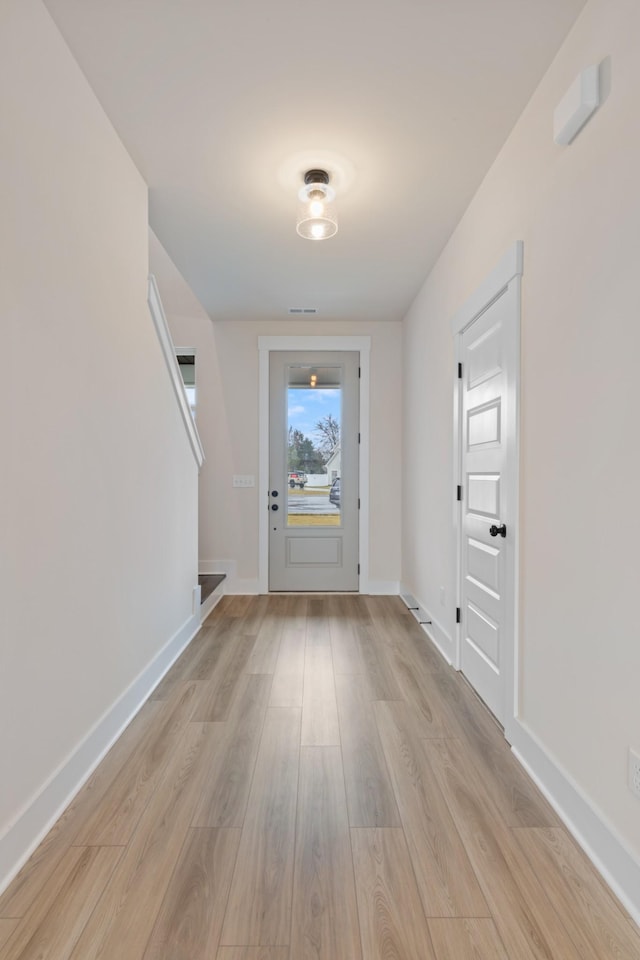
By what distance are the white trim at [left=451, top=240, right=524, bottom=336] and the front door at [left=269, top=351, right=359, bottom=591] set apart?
1.97 metres

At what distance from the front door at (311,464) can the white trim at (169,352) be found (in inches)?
58.8

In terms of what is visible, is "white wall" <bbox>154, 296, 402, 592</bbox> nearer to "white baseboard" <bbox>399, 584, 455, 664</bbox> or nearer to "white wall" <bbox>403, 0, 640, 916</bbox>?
"white baseboard" <bbox>399, 584, 455, 664</bbox>

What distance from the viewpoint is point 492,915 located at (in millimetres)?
1290

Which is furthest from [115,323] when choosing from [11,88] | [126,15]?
[126,15]

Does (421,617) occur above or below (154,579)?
below

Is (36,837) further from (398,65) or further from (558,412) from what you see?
(398,65)

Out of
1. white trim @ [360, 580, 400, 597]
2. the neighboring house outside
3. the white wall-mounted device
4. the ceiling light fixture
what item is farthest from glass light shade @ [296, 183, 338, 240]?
white trim @ [360, 580, 400, 597]

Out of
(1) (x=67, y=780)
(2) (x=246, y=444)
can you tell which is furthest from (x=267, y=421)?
(1) (x=67, y=780)

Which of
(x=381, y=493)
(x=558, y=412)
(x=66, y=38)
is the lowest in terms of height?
(x=381, y=493)

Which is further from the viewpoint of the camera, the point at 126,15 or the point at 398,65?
the point at 398,65

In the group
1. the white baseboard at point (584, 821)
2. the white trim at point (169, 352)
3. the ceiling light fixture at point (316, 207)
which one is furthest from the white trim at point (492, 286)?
the white baseboard at point (584, 821)

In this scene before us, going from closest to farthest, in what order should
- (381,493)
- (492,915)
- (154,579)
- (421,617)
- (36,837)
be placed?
1. (492,915)
2. (36,837)
3. (154,579)
4. (421,617)
5. (381,493)

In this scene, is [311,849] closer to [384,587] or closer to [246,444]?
[384,587]

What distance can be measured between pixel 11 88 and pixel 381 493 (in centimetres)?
396
